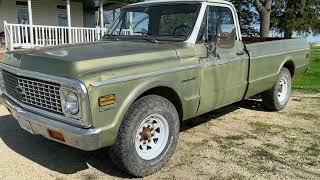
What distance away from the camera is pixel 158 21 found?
5.61 metres

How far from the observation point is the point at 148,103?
436cm

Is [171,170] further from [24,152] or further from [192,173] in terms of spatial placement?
[24,152]

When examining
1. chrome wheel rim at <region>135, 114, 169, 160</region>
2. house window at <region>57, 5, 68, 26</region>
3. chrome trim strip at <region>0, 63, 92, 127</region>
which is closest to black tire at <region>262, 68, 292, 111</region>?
chrome wheel rim at <region>135, 114, 169, 160</region>

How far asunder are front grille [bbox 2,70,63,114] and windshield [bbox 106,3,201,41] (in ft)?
5.77

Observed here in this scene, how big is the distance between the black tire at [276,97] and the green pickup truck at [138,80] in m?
0.94

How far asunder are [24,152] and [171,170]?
1.97m

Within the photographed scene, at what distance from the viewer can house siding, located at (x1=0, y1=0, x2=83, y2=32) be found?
63.1 feet

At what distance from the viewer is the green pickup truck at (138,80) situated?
386cm

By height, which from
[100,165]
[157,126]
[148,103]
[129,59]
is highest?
[129,59]

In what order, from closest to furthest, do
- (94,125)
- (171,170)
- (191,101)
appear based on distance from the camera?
(94,125)
(171,170)
(191,101)

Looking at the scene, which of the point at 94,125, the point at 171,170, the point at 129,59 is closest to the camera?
the point at 94,125

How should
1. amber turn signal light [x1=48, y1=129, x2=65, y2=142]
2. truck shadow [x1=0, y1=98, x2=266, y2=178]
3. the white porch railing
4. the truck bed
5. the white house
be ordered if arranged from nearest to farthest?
amber turn signal light [x1=48, y1=129, x2=65, y2=142]
truck shadow [x1=0, y1=98, x2=266, y2=178]
the truck bed
the white porch railing
the white house

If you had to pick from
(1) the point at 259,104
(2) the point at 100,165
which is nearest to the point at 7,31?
(1) the point at 259,104

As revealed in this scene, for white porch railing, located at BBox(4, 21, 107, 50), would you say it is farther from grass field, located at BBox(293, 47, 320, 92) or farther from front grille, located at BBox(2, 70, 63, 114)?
front grille, located at BBox(2, 70, 63, 114)
